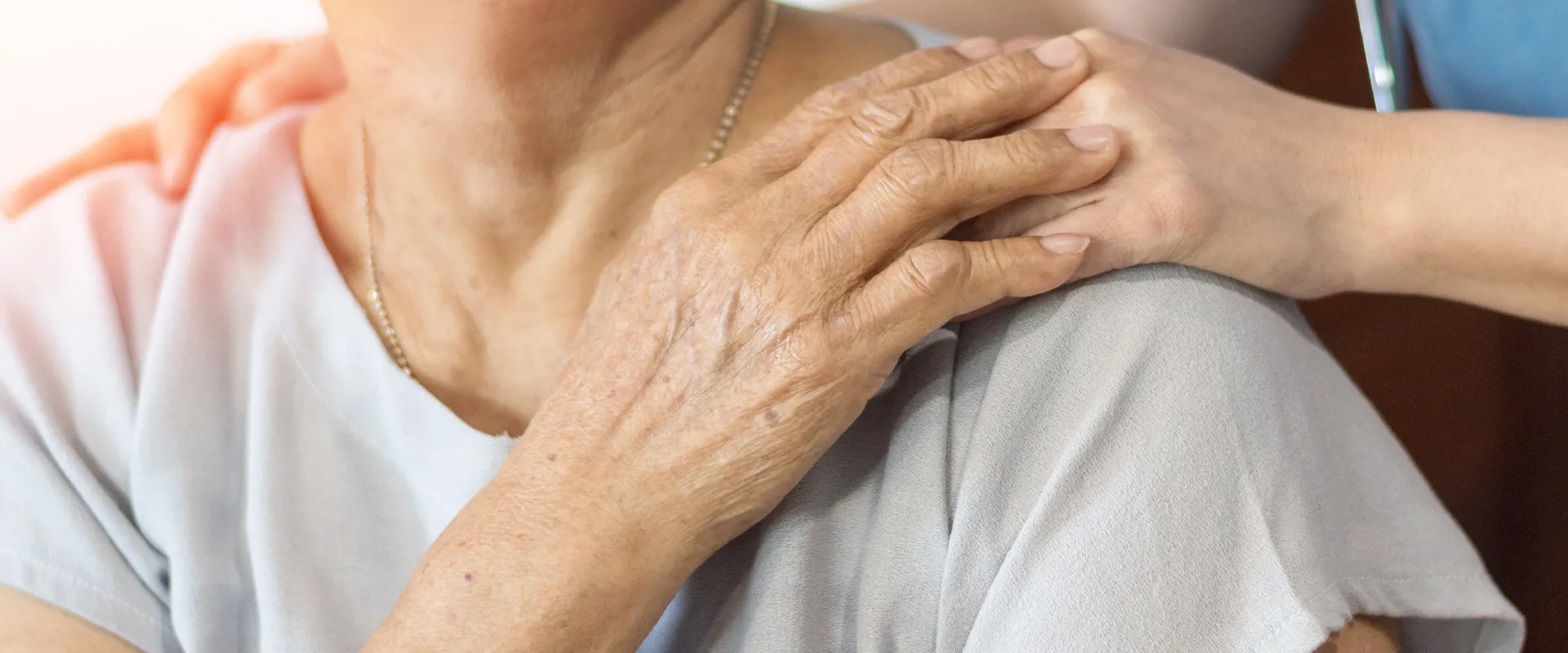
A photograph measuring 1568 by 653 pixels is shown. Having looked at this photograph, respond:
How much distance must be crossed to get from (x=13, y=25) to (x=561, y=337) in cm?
52

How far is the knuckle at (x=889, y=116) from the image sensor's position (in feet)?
2.29

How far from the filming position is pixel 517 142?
0.84m

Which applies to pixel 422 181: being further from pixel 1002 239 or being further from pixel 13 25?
pixel 1002 239

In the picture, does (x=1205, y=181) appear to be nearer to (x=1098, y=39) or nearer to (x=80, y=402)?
(x=1098, y=39)

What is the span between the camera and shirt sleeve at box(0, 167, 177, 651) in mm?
796

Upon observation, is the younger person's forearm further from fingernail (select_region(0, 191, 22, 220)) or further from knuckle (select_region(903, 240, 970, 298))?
fingernail (select_region(0, 191, 22, 220))

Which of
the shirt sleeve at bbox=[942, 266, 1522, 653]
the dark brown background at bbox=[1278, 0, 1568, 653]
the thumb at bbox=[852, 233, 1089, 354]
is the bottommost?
the dark brown background at bbox=[1278, 0, 1568, 653]

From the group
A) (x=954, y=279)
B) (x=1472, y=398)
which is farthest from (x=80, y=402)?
(x=1472, y=398)

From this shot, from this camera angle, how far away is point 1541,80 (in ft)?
3.08

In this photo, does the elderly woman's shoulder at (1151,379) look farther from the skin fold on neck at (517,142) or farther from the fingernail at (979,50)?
the skin fold on neck at (517,142)

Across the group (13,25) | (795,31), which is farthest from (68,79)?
(795,31)

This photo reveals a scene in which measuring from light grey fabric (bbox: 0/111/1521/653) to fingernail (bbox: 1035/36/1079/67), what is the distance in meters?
0.15

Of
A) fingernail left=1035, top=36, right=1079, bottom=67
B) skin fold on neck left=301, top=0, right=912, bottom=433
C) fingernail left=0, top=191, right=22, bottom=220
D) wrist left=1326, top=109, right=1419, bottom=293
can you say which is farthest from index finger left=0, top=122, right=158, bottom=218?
wrist left=1326, top=109, right=1419, bottom=293

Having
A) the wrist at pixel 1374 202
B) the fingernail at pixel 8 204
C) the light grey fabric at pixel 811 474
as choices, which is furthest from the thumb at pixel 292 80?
the wrist at pixel 1374 202
